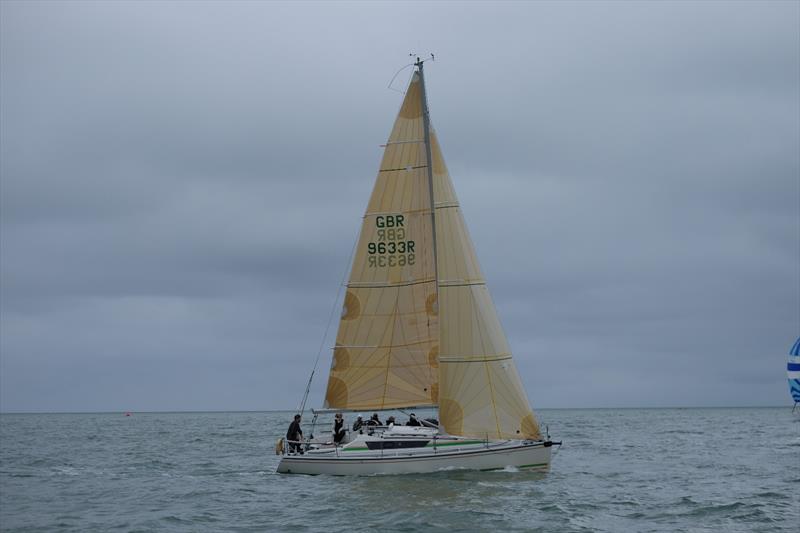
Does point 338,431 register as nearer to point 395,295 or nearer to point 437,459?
point 437,459

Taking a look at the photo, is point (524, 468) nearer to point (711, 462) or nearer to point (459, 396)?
point (459, 396)

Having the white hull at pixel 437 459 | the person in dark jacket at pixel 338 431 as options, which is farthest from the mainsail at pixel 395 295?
the white hull at pixel 437 459

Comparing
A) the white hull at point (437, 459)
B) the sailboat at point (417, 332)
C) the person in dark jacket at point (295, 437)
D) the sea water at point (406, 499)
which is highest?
the sailboat at point (417, 332)

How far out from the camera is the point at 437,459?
102 feet

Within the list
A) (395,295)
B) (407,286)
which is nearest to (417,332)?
(395,295)

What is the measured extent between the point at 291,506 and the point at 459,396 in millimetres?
7563

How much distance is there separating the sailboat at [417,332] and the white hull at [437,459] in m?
0.08

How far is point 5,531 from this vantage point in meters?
23.2

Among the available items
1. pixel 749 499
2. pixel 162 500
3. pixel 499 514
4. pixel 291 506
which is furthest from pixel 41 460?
pixel 749 499

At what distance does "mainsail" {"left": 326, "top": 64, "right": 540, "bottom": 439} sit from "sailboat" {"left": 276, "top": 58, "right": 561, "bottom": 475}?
1.5 inches

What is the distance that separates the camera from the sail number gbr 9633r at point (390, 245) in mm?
34250

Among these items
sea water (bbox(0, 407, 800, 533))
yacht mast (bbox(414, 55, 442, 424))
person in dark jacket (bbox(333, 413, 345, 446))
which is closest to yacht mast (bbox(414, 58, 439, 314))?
yacht mast (bbox(414, 55, 442, 424))

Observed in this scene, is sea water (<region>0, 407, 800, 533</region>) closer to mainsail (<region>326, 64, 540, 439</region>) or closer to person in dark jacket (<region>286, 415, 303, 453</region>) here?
person in dark jacket (<region>286, 415, 303, 453</region>)

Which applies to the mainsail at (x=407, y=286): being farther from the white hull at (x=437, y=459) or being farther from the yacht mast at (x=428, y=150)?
the white hull at (x=437, y=459)
